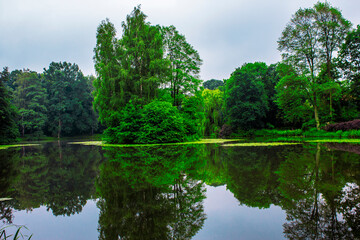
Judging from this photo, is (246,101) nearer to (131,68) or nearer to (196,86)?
(196,86)

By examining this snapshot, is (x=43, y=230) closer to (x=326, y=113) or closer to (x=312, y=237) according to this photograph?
(x=312, y=237)

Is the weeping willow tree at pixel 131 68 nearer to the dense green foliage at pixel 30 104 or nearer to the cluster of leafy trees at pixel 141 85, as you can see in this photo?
the cluster of leafy trees at pixel 141 85

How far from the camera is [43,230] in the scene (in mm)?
2844

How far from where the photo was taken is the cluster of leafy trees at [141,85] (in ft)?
62.2

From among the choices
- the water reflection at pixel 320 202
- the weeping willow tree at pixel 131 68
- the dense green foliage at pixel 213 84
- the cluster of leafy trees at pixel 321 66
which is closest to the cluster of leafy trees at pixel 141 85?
the weeping willow tree at pixel 131 68

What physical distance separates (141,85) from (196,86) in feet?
23.2

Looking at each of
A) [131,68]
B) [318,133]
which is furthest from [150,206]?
[318,133]

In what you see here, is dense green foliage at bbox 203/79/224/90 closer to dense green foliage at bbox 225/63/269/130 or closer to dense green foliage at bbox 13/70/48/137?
dense green foliage at bbox 225/63/269/130

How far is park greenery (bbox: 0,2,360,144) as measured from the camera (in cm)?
1972

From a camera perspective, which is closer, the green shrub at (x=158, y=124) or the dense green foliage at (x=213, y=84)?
the green shrub at (x=158, y=124)

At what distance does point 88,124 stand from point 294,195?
5582cm

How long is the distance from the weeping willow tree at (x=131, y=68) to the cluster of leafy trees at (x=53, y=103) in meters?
34.1

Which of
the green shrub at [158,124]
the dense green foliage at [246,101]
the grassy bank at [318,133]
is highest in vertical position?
the dense green foliage at [246,101]

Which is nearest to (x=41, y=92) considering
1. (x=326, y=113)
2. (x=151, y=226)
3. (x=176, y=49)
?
(x=176, y=49)
